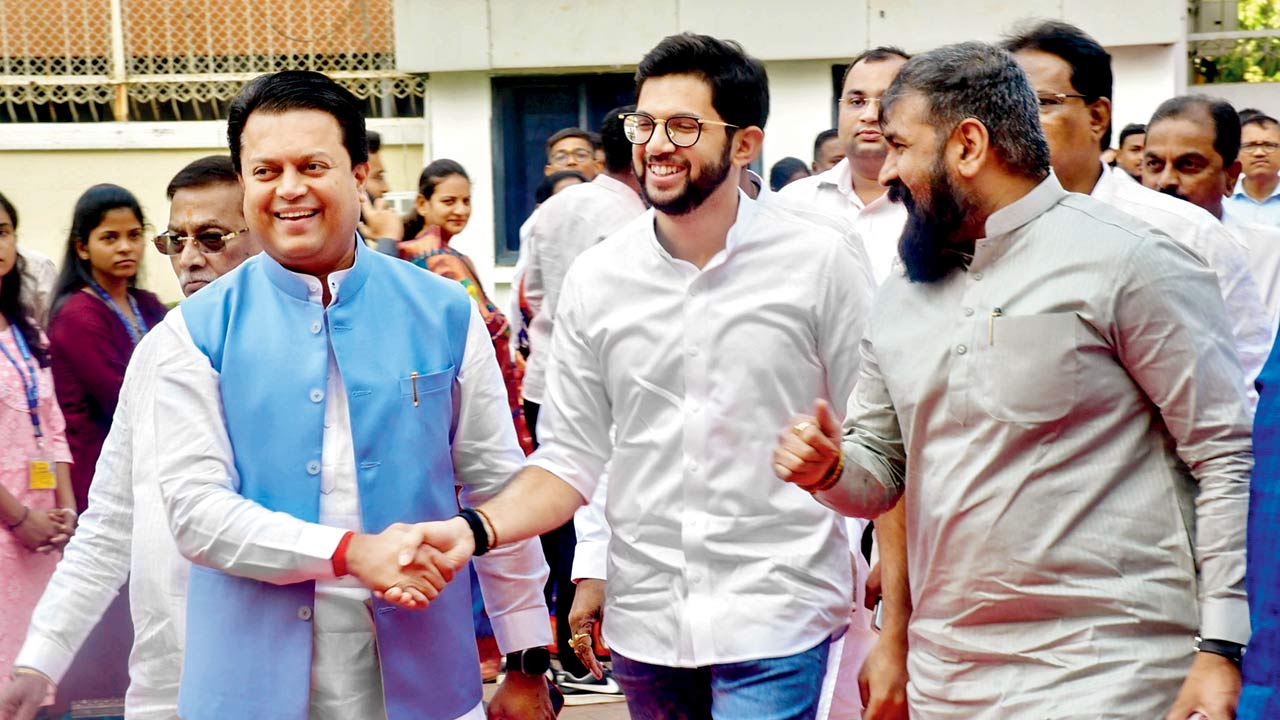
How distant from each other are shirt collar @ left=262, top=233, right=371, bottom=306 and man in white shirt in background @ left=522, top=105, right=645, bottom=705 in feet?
12.3

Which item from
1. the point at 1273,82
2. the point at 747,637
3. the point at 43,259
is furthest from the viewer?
the point at 1273,82

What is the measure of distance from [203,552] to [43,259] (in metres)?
5.51

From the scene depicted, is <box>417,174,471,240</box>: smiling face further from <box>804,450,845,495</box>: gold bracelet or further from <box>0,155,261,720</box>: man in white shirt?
<box>804,450,845,495</box>: gold bracelet

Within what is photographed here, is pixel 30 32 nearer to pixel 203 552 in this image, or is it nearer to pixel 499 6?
pixel 499 6

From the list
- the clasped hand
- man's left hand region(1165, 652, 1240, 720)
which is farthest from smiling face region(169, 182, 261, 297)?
man's left hand region(1165, 652, 1240, 720)

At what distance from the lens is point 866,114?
552 centimetres

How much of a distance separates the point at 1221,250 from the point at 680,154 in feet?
4.90

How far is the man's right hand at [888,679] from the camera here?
3.56m

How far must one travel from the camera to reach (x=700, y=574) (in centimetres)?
395

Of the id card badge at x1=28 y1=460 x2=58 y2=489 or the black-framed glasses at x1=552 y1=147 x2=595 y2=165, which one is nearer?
the id card badge at x1=28 y1=460 x2=58 y2=489

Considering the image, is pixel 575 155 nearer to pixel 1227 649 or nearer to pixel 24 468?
pixel 24 468

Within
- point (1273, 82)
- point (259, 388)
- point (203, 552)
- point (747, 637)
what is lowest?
point (747, 637)

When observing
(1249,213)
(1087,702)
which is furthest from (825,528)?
(1249,213)

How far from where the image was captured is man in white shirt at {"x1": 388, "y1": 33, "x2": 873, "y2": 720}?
3.94m
